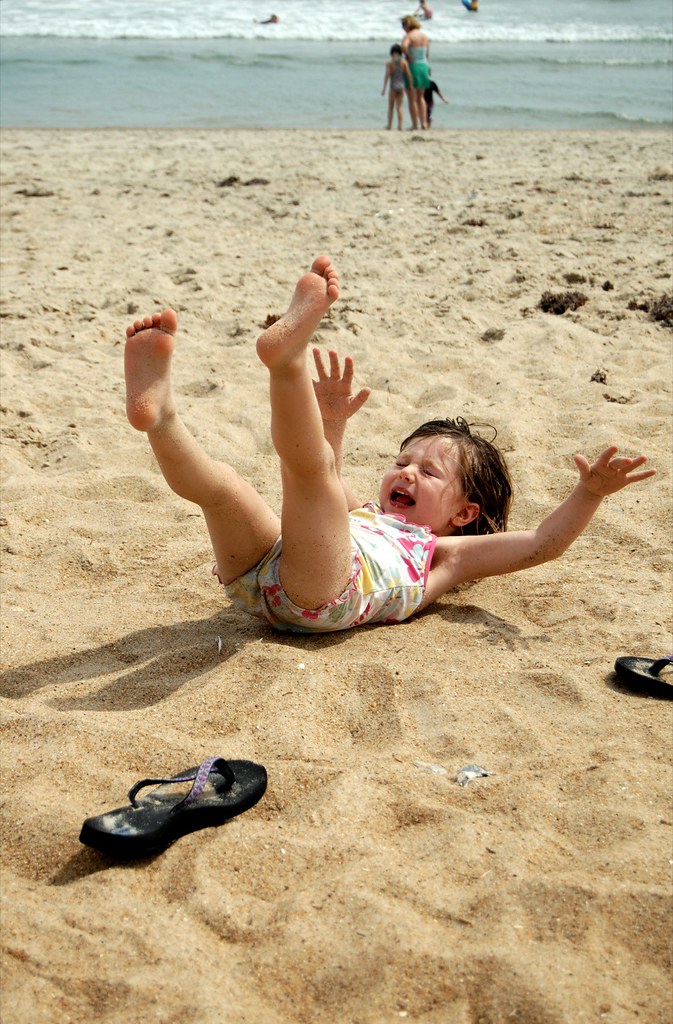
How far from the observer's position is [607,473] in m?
3.11

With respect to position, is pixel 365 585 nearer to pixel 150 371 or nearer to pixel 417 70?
pixel 150 371

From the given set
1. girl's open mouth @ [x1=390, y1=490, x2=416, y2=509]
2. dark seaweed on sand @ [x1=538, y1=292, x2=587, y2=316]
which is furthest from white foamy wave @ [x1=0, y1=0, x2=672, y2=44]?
girl's open mouth @ [x1=390, y1=490, x2=416, y2=509]

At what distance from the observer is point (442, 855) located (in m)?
2.11

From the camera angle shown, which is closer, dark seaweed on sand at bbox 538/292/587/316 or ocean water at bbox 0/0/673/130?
dark seaweed on sand at bbox 538/292/587/316

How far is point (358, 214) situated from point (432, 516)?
16.7 ft

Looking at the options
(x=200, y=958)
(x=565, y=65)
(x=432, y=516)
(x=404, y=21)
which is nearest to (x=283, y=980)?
(x=200, y=958)

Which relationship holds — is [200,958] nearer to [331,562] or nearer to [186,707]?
[186,707]

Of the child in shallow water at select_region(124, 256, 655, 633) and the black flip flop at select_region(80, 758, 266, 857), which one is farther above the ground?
the child in shallow water at select_region(124, 256, 655, 633)

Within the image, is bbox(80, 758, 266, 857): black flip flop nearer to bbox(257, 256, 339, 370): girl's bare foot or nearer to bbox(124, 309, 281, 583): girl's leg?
bbox(124, 309, 281, 583): girl's leg

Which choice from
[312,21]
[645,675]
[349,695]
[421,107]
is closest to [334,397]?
[349,695]

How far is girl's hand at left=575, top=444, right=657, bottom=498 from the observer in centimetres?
307

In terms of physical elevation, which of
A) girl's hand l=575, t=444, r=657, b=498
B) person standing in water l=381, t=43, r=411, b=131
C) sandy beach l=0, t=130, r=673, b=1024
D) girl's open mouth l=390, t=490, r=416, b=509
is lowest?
sandy beach l=0, t=130, r=673, b=1024

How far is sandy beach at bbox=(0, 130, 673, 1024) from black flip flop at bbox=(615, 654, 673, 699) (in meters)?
0.04

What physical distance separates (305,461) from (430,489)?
879 mm
